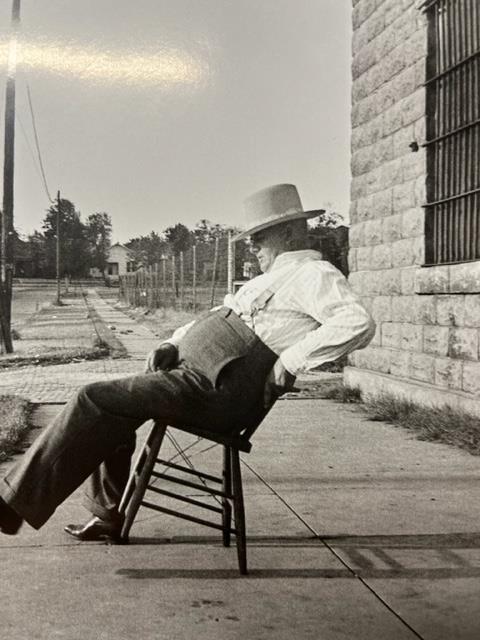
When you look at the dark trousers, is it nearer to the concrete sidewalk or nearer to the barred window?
the concrete sidewalk

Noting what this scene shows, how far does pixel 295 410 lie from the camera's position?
353 inches

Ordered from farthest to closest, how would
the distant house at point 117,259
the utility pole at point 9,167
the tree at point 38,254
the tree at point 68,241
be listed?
the distant house at point 117,259 → the tree at point 38,254 → the tree at point 68,241 → the utility pole at point 9,167

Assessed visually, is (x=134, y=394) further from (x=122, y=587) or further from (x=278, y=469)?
(x=278, y=469)

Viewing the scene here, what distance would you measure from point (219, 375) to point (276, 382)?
0.76 ft

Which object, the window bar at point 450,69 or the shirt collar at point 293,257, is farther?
the window bar at point 450,69

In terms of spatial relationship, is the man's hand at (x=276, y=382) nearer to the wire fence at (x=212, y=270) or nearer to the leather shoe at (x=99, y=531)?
the leather shoe at (x=99, y=531)

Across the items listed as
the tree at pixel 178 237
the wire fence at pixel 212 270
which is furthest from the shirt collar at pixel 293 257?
the tree at pixel 178 237

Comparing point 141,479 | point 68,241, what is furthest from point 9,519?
point 68,241

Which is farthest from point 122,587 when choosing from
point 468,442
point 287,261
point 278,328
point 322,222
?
point 322,222

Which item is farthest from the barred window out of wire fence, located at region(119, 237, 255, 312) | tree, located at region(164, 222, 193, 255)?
tree, located at region(164, 222, 193, 255)

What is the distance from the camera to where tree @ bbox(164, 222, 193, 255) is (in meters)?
77.1

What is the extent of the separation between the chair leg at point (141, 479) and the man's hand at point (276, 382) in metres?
0.43

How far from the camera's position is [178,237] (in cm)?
8119

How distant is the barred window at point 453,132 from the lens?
7.56 meters
